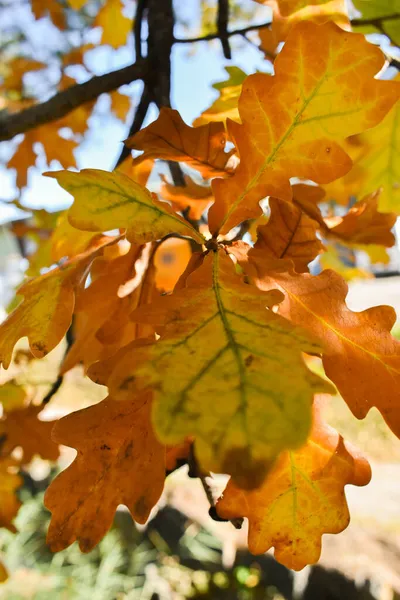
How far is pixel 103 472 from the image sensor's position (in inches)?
19.4

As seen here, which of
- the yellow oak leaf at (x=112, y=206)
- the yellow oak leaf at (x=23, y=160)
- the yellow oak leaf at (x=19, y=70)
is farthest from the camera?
the yellow oak leaf at (x=19, y=70)

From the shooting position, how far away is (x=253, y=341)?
1.22ft

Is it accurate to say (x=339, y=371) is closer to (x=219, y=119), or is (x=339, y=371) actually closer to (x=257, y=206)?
(x=257, y=206)

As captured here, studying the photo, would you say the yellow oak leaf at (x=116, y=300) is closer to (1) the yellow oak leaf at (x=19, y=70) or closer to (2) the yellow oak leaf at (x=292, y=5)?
(2) the yellow oak leaf at (x=292, y=5)

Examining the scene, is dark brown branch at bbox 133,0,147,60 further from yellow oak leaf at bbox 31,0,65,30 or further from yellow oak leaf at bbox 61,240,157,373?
yellow oak leaf at bbox 61,240,157,373

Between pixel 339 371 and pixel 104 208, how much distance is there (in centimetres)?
28

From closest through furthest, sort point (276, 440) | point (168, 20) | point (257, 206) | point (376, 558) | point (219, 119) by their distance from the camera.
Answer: point (276, 440)
point (257, 206)
point (219, 119)
point (168, 20)
point (376, 558)

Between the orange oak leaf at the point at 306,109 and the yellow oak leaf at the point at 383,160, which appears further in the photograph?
the yellow oak leaf at the point at 383,160

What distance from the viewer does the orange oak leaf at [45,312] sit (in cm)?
51

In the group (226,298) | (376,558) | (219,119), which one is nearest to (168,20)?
(219,119)

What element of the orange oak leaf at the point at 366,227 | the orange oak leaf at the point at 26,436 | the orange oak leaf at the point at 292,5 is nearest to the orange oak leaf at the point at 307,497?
the orange oak leaf at the point at 366,227

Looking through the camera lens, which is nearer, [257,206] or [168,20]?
[257,206]

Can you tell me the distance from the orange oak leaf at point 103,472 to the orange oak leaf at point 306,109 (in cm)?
26

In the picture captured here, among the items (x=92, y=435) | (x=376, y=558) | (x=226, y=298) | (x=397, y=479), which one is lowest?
(x=397, y=479)
